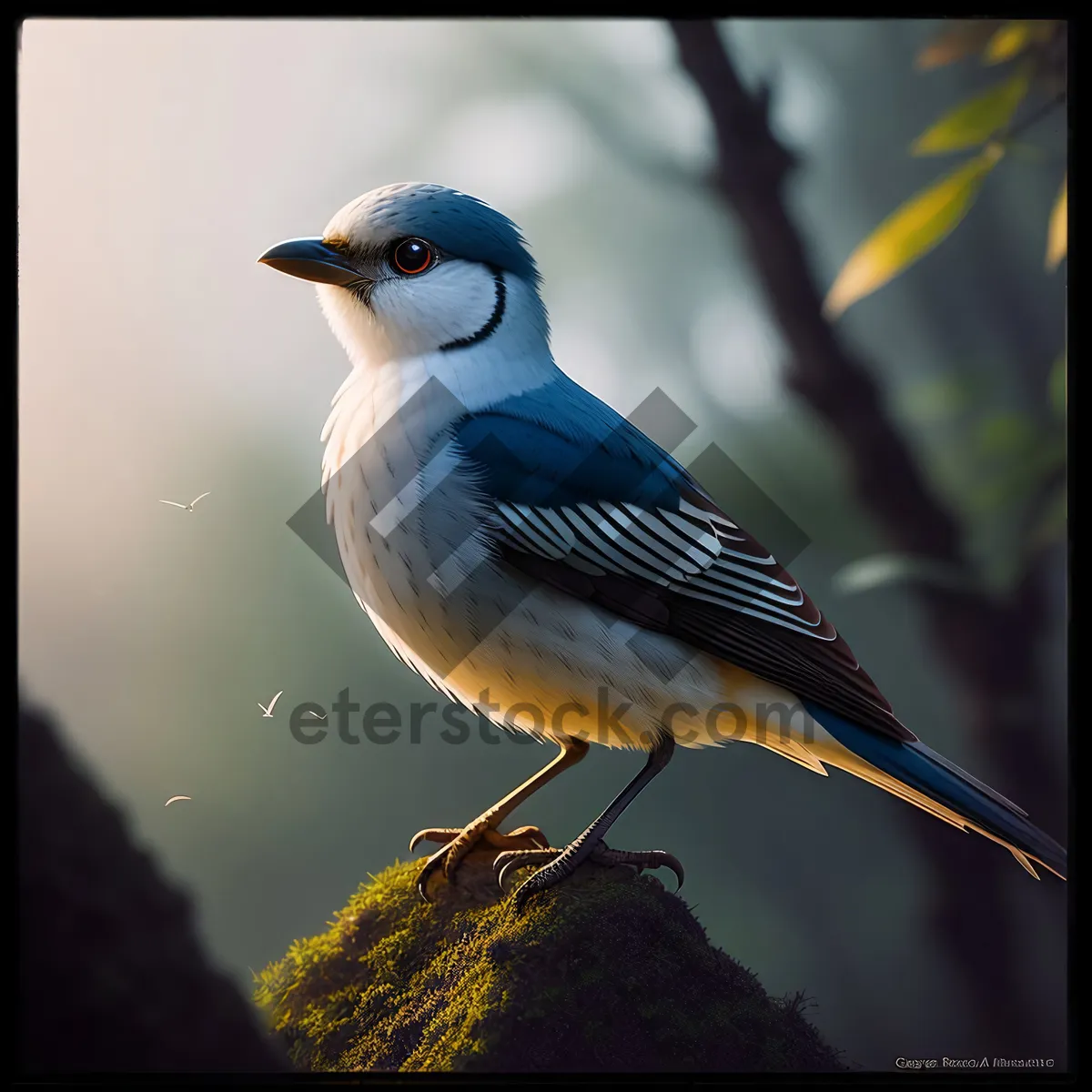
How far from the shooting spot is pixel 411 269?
180cm

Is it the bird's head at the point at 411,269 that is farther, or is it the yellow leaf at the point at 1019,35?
the yellow leaf at the point at 1019,35

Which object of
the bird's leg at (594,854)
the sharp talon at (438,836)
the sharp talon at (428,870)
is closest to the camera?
the bird's leg at (594,854)

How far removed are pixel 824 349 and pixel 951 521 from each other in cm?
48

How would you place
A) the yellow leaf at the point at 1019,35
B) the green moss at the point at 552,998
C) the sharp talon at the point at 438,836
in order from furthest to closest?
1. the yellow leaf at the point at 1019,35
2. the sharp talon at the point at 438,836
3. the green moss at the point at 552,998

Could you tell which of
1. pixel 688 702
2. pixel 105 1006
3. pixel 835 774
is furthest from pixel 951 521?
pixel 105 1006

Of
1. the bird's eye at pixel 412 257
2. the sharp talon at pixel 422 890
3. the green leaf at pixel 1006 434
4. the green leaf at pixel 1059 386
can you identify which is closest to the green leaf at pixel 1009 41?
the green leaf at pixel 1059 386

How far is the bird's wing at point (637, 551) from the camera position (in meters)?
1.67

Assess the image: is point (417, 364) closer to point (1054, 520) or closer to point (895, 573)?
point (895, 573)

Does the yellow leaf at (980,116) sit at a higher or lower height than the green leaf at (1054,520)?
higher

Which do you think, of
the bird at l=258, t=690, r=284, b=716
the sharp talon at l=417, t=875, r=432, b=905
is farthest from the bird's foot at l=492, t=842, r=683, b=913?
the bird at l=258, t=690, r=284, b=716

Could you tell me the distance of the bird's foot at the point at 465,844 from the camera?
1.72 metres

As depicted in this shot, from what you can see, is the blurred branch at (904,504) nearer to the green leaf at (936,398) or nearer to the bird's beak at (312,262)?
the green leaf at (936,398)

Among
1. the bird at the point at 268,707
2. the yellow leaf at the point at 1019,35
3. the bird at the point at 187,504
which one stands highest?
the bird at the point at 187,504

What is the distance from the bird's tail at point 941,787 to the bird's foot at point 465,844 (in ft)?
1.81
